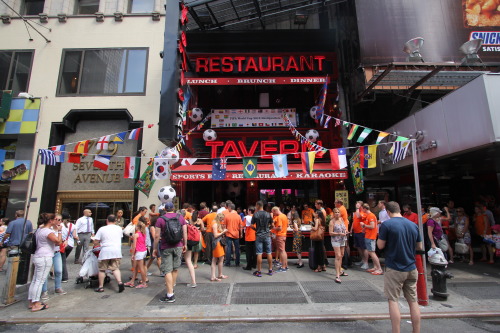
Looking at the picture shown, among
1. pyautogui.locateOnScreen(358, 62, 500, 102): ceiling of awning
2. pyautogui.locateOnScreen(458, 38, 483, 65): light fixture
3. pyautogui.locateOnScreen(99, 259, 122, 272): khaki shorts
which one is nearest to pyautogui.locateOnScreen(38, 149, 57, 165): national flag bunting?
pyautogui.locateOnScreen(99, 259, 122, 272): khaki shorts

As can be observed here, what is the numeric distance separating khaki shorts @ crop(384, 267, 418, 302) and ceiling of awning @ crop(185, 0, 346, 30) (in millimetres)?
12591

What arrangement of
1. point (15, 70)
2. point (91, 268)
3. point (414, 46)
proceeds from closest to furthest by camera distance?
point (91, 268)
point (414, 46)
point (15, 70)

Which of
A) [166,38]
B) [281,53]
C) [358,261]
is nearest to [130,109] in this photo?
[166,38]

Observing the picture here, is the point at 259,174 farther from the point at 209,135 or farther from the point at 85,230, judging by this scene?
the point at 85,230

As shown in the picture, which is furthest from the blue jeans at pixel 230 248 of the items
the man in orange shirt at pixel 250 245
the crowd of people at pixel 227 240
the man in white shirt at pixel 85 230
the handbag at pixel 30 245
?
the handbag at pixel 30 245

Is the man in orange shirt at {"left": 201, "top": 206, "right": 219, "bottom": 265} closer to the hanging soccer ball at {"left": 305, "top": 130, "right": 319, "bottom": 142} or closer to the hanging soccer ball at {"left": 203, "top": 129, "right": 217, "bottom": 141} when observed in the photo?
the hanging soccer ball at {"left": 203, "top": 129, "right": 217, "bottom": 141}

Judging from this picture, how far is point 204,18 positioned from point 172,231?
1143 centimetres

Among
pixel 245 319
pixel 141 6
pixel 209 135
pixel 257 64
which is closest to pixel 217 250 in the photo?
pixel 245 319

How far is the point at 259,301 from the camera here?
541cm

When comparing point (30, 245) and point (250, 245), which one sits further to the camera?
point (250, 245)

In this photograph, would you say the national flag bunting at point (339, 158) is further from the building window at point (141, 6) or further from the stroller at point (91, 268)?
the building window at point (141, 6)

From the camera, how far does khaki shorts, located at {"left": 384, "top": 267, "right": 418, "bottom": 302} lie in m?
3.82

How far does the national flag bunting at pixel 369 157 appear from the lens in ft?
27.6

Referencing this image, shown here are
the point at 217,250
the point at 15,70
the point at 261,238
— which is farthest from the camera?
the point at 15,70
